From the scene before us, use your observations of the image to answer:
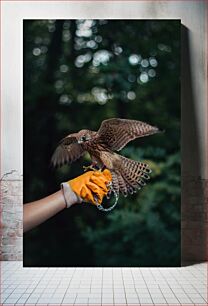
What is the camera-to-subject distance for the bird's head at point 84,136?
12.4 feet

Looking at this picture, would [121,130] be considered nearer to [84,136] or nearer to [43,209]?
[84,136]

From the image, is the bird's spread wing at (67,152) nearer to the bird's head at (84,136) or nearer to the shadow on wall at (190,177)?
the bird's head at (84,136)

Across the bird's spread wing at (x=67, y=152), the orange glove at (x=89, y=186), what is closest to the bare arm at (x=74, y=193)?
the orange glove at (x=89, y=186)

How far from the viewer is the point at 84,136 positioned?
149 inches

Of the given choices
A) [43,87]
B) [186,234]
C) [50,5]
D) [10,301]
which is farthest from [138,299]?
[50,5]

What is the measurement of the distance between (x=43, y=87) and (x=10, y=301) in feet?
5.09

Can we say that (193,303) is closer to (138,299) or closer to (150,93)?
(138,299)

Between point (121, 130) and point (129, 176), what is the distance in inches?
13.3

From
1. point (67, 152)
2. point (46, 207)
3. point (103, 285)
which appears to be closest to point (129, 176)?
point (67, 152)

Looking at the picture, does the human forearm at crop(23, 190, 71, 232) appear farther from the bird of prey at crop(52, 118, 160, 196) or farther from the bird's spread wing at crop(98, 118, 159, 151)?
the bird's spread wing at crop(98, 118, 159, 151)

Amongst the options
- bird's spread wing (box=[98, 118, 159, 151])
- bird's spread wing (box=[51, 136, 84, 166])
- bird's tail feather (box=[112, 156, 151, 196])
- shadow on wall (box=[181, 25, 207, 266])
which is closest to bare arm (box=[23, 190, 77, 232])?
bird's spread wing (box=[51, 136, 84, 166])

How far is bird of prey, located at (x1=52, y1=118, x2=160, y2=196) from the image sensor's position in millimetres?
3770

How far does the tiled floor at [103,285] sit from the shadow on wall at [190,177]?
6.8 inches

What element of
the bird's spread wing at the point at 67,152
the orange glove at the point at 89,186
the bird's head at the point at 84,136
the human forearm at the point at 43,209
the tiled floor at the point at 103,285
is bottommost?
the tiled floor at the point at 103,285
